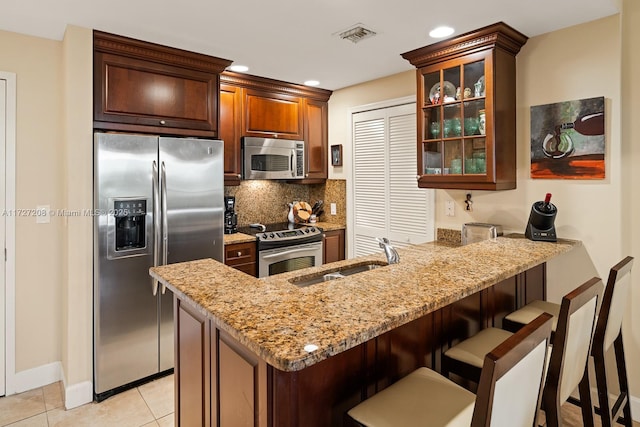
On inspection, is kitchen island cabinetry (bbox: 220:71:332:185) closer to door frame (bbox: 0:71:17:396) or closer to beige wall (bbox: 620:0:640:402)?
door frame (bbox: 0:71:17:396)

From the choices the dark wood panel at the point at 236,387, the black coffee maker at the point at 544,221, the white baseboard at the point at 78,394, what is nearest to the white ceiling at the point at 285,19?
the black coffee maker at the point at 544,221

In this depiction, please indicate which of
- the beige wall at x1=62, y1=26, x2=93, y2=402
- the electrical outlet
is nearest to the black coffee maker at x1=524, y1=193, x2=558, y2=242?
the electrical outlet

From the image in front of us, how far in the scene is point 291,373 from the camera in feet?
3.74

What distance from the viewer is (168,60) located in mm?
2957

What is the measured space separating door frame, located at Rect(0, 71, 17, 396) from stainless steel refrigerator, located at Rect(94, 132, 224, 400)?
625 mm

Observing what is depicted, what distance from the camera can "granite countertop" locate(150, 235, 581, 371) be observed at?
3.26 ft

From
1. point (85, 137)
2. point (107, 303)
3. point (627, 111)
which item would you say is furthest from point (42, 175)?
point (627, 111)

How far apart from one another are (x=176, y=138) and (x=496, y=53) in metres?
2.31

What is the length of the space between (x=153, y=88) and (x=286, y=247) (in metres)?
1.74

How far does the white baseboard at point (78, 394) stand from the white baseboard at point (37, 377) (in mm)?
367

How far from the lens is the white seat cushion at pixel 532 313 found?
6.88 ft

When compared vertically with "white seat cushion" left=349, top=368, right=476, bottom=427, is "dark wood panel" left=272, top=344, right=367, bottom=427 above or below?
above

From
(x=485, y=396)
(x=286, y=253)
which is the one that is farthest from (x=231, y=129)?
(x=485, y=396)

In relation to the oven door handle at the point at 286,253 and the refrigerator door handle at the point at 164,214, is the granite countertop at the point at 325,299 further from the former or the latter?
the oven door handle at the point at 286,253
